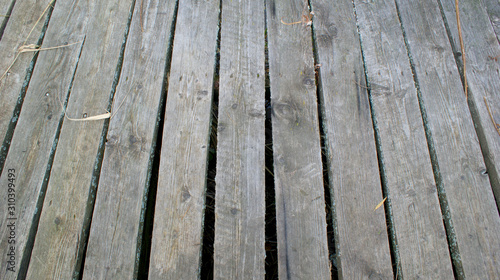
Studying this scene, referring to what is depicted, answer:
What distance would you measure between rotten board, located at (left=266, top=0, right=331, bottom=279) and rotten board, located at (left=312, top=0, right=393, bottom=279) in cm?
7

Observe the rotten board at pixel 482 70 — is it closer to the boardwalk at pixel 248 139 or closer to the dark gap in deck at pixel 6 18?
the boardwalk at pixel 248 139

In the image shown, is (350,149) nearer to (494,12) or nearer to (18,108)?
(494,12)

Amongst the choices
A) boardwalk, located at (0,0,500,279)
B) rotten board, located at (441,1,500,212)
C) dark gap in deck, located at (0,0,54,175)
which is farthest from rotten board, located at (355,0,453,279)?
dark gap in deck, located at (0,0,54,175)

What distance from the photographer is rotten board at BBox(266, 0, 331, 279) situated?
1.33m

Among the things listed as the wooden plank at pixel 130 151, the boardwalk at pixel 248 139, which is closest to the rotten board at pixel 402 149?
the boardwalk at pixel 248 139

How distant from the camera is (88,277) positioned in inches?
51.8

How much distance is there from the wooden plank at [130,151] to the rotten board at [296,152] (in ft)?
2.00

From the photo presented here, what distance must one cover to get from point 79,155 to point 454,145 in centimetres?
182

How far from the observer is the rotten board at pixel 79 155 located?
1.36m

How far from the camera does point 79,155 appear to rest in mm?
1519

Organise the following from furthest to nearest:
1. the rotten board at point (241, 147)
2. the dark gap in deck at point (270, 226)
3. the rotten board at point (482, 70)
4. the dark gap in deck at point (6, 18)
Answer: the dark gap in deck at point (6, 18) → the dark gap in deck at point (270, 226) → the rotten board at point (482, 70) → the rotten board at point (241, 147)

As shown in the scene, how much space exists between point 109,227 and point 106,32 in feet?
3.68

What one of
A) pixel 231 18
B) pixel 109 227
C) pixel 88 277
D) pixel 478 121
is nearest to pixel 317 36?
pixel 231 18

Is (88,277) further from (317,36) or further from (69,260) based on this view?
(317,36)
